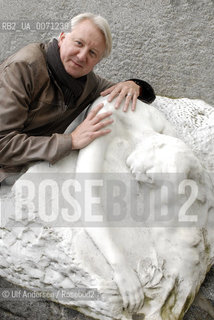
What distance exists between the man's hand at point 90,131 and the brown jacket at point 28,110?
0.03m

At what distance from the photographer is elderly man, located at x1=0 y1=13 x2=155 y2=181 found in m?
1.24

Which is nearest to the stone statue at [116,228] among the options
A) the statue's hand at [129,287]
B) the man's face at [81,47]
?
the statue's hand at [129,287]

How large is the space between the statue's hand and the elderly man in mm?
401

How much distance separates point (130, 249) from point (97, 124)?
0.41 metres

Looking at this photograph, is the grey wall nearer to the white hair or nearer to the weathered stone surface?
the white hair

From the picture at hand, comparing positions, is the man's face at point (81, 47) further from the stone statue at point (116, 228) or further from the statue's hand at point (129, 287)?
the statue's hand at point (129, 287)

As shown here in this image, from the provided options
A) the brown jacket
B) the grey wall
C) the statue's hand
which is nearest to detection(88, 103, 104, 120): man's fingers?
the brown jacket

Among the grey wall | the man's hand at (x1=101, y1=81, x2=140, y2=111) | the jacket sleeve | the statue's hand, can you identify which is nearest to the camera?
the statue's hand

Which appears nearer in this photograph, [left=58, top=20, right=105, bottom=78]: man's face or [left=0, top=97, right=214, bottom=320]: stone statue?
[left=0, top=97, right=214, bottom=320]: stone statue

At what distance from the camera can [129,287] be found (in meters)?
1.12

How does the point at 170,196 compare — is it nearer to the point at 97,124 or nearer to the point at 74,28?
the point at 97,124

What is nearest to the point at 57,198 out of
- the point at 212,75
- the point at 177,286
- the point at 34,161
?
the point at 34,161

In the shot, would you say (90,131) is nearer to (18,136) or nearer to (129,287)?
(18,136)

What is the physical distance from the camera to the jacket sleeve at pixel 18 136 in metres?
1.24
